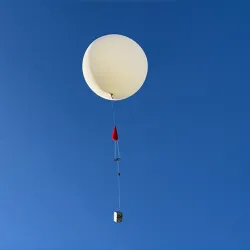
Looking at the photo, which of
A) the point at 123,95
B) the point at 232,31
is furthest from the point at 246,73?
the point at 123,95

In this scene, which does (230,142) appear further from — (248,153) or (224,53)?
(224,53)

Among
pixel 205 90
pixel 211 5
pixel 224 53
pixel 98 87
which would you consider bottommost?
pixel 98 87

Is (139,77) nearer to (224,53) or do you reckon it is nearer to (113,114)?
(113,114)

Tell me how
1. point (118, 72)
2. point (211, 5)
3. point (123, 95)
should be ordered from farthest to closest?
point (211, 5) → point (123, 95) → point (118, 72)

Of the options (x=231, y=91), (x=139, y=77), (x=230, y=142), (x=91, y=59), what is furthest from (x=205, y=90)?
(x=91, y=59)

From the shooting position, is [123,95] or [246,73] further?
[246,73]

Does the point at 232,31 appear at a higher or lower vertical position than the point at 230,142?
higher

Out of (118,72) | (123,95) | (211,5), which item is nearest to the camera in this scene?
(118,72)
